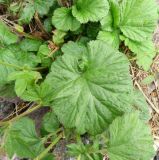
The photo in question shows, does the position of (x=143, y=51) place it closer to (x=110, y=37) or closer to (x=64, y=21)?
(x=110, y=37)

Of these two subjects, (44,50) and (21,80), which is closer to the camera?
(21,80)

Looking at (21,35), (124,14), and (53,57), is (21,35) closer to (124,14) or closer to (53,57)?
(53,57)

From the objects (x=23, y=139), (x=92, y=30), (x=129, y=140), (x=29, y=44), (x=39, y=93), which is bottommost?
(x=23, y=139)

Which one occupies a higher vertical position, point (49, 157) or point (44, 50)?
point (44, 50)

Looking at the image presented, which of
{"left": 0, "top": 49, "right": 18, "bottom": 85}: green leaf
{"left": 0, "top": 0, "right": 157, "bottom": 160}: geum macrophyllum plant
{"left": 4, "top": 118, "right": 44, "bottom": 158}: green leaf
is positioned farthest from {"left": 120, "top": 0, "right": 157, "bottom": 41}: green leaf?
{"left": 4, "top": 118, "right": 44, "bottom": 158}: green leaf

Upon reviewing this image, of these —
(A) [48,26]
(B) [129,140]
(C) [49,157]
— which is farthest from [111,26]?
(C) [49,157]

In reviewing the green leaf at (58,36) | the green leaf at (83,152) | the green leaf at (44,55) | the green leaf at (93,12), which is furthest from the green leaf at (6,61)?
the green leaf at (83,152)

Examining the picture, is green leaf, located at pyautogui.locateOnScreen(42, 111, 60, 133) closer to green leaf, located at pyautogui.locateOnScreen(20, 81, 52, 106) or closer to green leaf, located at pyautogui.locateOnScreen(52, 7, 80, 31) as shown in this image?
green leaf, located at pyautogui.locateOnScreen(20, 81, 52, 106)
